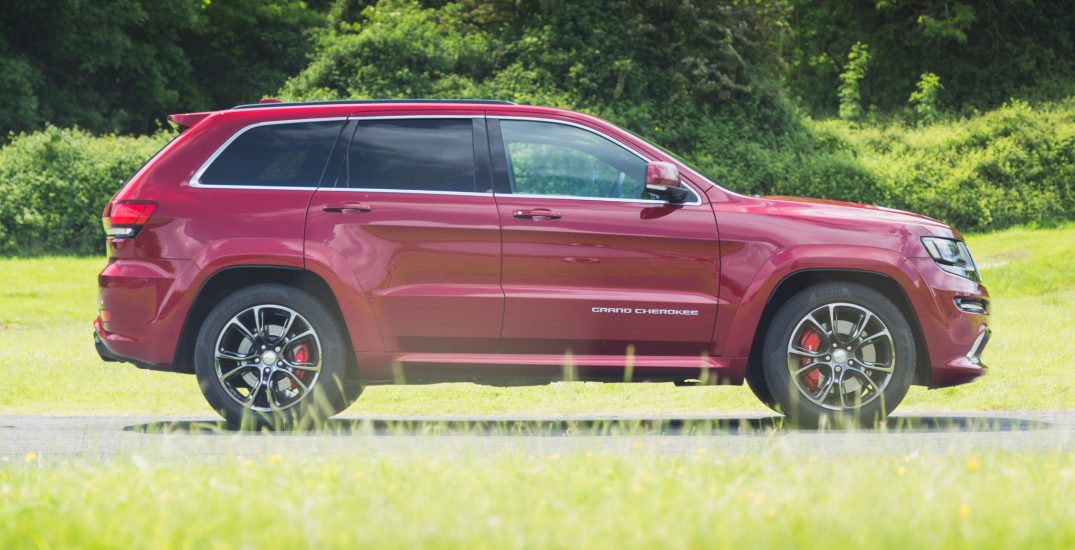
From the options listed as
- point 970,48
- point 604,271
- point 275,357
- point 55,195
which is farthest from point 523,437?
point 970,48

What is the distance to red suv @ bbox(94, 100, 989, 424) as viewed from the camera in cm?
777

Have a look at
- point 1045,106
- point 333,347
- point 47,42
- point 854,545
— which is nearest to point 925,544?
point 854,545

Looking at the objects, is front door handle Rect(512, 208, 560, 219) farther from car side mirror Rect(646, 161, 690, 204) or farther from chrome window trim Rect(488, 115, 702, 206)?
car side mirror Rect(646, 161, 690, 204)

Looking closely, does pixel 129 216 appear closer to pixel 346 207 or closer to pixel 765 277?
pixel 346 207

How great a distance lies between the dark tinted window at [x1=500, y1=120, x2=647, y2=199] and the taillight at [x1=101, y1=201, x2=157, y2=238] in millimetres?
2157

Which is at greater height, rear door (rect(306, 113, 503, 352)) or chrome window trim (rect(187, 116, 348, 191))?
chrome window trim (rect(187, 116, 348, 191))

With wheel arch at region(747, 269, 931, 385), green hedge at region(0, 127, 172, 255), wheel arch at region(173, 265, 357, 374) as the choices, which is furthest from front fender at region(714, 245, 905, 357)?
green hedge at region(0, 127, 172, 255)

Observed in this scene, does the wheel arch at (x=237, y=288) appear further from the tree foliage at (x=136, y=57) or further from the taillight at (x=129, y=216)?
the tree foliage at (x=136, y=57)

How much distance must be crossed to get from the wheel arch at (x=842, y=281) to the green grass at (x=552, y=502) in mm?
2255

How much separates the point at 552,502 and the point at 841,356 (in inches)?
154

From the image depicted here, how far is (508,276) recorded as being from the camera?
7770 mm

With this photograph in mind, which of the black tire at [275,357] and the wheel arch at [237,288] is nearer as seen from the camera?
the black tire at [275,357]

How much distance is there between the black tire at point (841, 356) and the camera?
786 cm

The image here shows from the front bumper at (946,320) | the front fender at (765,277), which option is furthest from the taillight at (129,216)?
the front bumper at (946,320)
